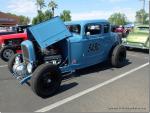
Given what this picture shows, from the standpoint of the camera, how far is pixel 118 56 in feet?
27.5

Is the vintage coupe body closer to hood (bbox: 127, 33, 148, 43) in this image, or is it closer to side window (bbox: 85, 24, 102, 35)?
side window (bbox: 85, 24, 102, 35)

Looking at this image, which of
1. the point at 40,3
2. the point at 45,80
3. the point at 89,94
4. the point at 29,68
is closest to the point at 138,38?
the point at 89,94

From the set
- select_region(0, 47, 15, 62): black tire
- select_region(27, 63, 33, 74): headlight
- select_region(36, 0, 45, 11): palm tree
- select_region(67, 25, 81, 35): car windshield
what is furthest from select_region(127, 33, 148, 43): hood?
select_region(36, 0, 45, 11): palm tree

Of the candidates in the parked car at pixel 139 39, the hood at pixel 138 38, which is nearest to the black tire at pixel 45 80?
the parked car at pixel 139 39

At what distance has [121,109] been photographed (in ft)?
16.1

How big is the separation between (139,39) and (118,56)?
485 centimetres

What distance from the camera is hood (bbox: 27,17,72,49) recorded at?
622 centimetres

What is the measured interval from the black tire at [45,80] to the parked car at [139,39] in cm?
754

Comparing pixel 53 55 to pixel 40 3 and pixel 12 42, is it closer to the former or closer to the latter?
pixel 12 42

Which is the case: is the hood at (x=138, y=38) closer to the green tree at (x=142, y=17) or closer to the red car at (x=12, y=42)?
the red car at (x=12, y=42)

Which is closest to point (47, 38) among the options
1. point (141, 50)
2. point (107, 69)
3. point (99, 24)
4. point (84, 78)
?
point (84, 78)

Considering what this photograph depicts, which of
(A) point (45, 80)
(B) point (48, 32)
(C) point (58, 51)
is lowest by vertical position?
(A) point (45, 80)

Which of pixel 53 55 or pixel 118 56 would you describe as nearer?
pixel 53 55

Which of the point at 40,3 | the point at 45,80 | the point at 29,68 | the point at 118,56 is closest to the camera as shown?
the point at 45,80
